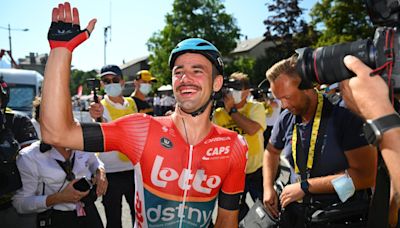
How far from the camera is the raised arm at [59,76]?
1.73 metres

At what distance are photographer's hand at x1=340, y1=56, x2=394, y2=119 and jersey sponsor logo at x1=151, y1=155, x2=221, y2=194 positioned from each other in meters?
1.15

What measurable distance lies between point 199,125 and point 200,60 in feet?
1.61

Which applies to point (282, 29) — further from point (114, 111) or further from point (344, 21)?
point (114, 111)

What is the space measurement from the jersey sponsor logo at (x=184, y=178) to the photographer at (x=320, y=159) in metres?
0.91

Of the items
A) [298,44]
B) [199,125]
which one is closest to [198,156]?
[199,125]

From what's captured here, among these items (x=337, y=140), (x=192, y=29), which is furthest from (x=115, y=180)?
(x=192, y=29)

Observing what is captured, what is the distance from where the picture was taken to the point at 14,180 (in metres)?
2.90

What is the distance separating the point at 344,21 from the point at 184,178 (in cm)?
3557

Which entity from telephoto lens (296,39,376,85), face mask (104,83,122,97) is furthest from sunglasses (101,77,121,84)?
telephoto lens (296,39,376,85)

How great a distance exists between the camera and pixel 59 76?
68.2 inches

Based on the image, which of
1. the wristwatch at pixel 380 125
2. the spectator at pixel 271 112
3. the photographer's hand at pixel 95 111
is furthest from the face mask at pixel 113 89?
the spectator at pixel 271 112

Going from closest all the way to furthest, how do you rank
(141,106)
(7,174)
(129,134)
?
(129,134) → (7,174) → (141,106)

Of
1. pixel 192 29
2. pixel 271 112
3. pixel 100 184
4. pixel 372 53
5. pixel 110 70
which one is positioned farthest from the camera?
pixel 192 29

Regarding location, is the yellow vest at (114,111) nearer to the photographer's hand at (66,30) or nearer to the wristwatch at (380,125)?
the photographer's hand at (66,30)
